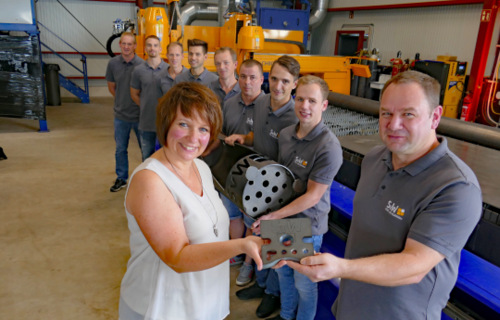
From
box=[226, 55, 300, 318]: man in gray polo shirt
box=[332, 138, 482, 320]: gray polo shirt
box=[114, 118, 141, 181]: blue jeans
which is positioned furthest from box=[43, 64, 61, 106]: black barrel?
box=[332, 138, 482, 320]: gray polo shirt

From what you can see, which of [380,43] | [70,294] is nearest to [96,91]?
[380,43]

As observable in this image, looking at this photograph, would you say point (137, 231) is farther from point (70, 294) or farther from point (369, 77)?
point (369, 77)

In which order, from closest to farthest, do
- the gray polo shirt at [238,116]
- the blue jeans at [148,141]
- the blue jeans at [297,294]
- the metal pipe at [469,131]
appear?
the blue jeans at [297,294], the gray polo shirt at [238,116], the metal pipe at [469,131], the blue jeans at [148,141]

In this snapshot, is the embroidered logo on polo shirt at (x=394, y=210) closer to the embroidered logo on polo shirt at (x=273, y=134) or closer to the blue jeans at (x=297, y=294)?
the blue jeans at (x=297, y=294)

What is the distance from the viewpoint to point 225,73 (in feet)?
11.3

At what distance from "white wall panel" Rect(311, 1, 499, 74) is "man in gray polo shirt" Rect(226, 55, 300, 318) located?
685 centimetres

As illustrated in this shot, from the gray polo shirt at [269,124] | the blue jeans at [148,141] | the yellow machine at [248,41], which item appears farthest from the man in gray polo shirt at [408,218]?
the yellow machine at [248,41]

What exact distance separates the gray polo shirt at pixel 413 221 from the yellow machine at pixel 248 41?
14.5ft

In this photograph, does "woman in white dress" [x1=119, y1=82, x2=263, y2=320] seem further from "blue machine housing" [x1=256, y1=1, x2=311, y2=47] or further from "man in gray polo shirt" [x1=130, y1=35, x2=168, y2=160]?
"blue machine housing" [x1=256, y1=1, x2=311, y2=47]

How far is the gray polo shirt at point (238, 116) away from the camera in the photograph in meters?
2.97

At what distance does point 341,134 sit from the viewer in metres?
3.47

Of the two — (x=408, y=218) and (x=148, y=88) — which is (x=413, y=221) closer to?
(x=408, y=218)

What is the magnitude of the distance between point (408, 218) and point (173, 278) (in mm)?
813

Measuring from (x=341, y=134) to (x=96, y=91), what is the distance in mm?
11289
